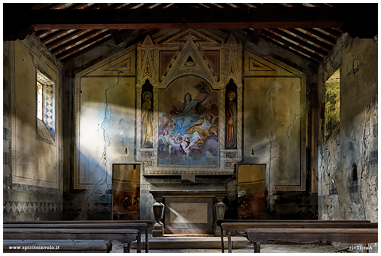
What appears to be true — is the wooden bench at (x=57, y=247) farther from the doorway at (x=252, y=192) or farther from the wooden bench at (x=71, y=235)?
the doorway at (x=252, y=192)

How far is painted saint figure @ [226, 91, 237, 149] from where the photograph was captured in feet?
45.4

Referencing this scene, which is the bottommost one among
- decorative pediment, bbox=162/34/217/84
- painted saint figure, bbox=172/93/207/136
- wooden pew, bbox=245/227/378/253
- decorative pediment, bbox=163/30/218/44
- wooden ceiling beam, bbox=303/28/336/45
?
wooden pew, bbox=245/227/378/253

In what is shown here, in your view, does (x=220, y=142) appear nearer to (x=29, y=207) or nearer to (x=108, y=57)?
(x=108, y=57)

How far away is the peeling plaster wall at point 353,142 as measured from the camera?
30.7ft

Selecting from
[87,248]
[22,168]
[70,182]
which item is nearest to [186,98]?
[70,182]

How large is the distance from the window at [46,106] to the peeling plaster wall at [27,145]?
0.14m

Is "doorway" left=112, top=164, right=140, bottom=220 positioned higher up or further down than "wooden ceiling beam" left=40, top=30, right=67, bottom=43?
further down

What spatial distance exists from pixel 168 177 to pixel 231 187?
183 centimetres

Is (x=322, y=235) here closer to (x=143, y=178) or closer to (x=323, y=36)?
(x=323, y=36)

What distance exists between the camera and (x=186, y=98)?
14016mm

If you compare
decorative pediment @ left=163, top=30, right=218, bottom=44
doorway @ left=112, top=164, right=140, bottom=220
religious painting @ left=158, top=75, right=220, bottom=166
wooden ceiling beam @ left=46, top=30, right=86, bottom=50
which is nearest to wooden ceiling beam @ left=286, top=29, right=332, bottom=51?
decorative pediment @ left=163, top=30, right=218, bottom=44

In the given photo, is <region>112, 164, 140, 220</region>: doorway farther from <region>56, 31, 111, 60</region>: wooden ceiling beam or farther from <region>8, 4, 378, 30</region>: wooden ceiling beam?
<region>8, 4, 378, 30</region>: wooden ceiling beam

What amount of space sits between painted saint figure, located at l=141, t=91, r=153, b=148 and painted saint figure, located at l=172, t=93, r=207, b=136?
700mm

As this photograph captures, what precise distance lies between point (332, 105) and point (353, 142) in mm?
2583
